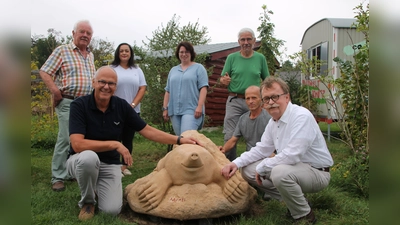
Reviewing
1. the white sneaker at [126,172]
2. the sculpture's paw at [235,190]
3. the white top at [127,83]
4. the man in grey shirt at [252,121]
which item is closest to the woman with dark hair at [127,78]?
the white top at [127,83]

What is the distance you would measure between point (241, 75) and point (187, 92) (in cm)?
83

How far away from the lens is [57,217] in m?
3.41

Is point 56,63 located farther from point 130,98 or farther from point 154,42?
point 154,42

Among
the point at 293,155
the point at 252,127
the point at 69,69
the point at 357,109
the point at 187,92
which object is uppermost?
the point at 69,69

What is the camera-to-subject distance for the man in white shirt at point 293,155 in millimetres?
A: 3135

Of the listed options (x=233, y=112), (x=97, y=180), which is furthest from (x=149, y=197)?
(x=233, y=112)

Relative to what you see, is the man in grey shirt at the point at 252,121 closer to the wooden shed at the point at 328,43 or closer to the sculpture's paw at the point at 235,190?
the sculpture's paw at the point at 235,190

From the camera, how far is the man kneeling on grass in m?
3.41

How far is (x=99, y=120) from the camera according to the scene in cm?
361

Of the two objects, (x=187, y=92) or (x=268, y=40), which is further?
(x=268, y=40)

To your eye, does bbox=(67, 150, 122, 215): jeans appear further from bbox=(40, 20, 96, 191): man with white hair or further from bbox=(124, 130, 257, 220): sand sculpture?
bbox=(40, 20, 96, 191): man with white hair

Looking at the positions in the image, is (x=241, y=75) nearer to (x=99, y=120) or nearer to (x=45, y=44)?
(x=99, y=120)

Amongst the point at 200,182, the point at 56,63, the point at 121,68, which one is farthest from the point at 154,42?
the point at 200,182

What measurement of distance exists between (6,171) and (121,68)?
4.19 m
